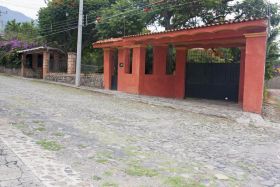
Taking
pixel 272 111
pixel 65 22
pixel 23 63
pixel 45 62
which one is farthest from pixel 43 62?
pixel 272 111

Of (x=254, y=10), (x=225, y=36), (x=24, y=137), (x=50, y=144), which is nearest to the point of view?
(x=50, y=144)

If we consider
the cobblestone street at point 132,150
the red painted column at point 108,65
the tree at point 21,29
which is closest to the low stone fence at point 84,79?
the red painted column at point 108,65

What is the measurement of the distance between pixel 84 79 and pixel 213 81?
9.83 m

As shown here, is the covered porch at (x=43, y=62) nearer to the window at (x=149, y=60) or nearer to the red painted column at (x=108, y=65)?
the red painted column at (x=108, y=65)

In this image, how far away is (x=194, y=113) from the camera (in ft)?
38.6

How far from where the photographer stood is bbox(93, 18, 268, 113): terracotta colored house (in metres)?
11.6

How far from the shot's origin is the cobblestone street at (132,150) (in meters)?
4.58

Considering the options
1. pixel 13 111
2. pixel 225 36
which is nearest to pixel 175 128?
pixel 13 111

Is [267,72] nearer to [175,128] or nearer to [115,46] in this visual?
[115,46]

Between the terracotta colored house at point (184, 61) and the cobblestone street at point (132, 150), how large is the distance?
222 centimetres

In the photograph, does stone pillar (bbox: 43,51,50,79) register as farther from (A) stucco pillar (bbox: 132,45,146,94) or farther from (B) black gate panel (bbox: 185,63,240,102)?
(B) black gate panel (bbox: 185,63,240,102)

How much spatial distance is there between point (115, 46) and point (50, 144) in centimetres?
1351

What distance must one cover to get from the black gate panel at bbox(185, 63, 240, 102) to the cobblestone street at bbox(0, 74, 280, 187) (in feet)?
20.1

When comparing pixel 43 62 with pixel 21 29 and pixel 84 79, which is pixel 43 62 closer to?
pixel 84 79
